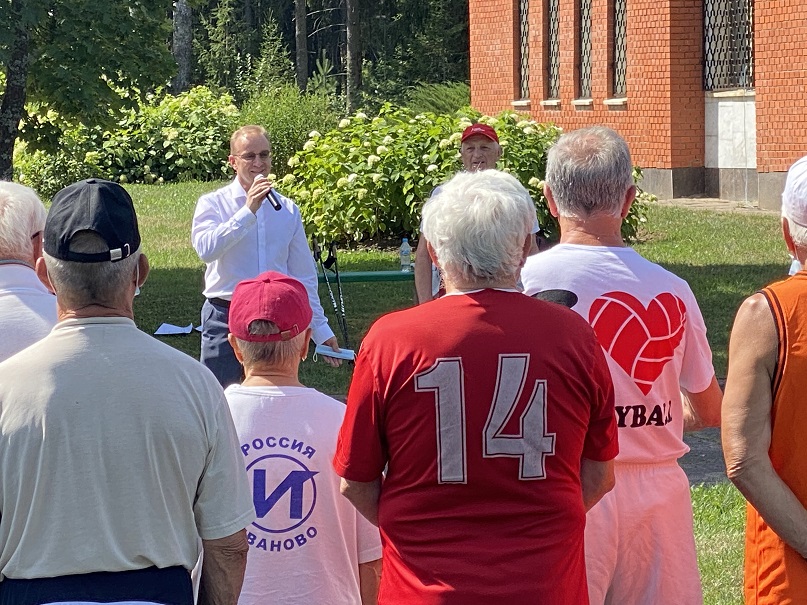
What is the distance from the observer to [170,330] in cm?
1202

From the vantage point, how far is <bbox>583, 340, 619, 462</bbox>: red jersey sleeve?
3.08 m

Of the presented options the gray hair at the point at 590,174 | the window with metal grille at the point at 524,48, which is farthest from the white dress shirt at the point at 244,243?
the window with metal grille at the point at 524,48

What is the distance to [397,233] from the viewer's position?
17.8 m

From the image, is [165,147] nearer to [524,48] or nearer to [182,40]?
[524,48]

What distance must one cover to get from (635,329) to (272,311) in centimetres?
107

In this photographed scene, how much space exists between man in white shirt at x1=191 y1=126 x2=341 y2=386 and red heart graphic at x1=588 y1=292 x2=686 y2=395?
3093 mm

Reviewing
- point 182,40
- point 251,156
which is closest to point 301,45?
point 182,40

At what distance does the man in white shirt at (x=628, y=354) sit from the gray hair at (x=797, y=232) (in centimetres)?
59

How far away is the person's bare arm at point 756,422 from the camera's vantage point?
299 cm

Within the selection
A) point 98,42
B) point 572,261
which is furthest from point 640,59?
point 572,261

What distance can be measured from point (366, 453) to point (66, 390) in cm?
76

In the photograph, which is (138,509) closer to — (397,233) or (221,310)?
(221,310)

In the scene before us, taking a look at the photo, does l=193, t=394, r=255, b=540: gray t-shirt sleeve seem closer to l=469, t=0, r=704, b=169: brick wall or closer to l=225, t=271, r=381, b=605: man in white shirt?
l=225, t=271, r=381, b=605: man in white shirt

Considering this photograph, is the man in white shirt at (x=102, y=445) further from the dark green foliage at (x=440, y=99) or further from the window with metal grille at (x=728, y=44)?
the dark green foliage at (x=440, y=99)
